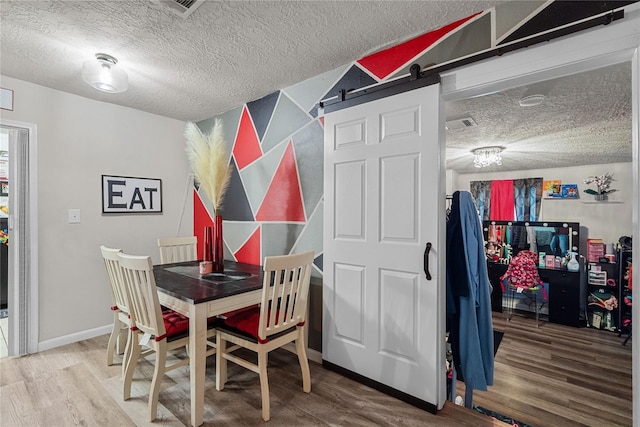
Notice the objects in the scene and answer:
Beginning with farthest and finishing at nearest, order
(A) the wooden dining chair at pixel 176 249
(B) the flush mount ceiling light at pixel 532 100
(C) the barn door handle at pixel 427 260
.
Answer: (A) the wooden dining chair at pixel 176 249 → (B) the flush mount ceiling light at pixel 532 100 → (C) the barn door handle at pixel 427 260

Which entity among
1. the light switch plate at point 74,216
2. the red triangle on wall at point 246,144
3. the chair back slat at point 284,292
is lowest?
the chair back slat at point 284,292

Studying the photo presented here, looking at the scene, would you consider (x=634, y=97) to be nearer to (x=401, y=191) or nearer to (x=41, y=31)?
(x=401, y=191)

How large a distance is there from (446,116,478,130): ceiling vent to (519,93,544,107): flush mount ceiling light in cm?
49

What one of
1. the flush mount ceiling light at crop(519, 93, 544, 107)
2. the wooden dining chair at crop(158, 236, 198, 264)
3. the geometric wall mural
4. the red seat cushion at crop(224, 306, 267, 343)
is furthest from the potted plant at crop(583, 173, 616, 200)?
the wooden dining chair at crop(158, 236, 198, 264)

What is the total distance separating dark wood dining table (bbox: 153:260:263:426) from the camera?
5.47 feet

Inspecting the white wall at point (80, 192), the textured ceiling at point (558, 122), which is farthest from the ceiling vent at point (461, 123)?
the white wall at point (80, 192)

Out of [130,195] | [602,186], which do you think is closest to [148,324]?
[130,195]

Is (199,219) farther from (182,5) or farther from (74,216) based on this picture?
(182,5)

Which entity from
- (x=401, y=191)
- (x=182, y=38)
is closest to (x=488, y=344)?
(x=401, y=191)

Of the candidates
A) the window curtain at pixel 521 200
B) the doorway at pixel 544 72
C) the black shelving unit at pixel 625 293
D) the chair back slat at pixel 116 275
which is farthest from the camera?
the window curtain at pixel 521 200

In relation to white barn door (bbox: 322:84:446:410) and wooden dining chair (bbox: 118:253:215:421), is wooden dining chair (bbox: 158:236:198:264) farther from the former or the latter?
white barn door (bbox: 322:84:446:410)

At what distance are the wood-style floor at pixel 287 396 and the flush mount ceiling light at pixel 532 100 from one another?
2271 mm

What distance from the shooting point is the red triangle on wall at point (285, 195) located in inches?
103

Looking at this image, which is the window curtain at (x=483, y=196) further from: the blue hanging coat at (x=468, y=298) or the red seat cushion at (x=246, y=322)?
the red seat cushion at (x=246, y=322)
